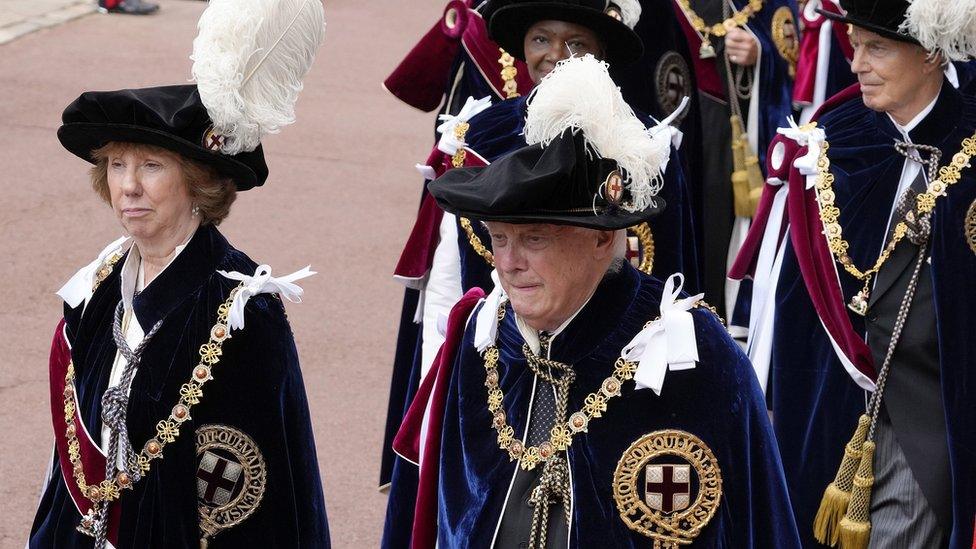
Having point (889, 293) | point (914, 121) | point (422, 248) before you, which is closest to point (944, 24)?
point (914, 121)

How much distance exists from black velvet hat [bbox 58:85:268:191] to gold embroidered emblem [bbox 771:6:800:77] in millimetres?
3954

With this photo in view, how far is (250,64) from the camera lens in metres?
4.12

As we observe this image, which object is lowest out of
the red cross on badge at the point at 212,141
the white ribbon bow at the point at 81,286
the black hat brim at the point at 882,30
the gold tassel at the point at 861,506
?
the gold tassel at the point at 861,506

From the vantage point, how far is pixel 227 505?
405cm

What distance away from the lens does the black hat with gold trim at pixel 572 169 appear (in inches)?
136

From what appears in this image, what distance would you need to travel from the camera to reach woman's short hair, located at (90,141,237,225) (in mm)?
4090

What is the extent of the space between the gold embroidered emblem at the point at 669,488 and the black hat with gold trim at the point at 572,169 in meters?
0.49

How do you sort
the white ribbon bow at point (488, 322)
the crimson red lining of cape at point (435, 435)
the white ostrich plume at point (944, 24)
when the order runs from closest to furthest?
the white ribbon bow at point (488, 322)
the crimson red lining of cape at point (435, 435)
the white ostrich plume at point (944, 24)

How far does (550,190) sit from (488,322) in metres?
0.49

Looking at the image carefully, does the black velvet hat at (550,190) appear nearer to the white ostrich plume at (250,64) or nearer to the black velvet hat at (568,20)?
the white ostrich plume at (250,64)

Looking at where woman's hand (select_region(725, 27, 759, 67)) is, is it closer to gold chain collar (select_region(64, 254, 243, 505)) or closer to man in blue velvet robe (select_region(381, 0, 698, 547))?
man in blue velvet robe (select_region(381, 0, 698, 547))

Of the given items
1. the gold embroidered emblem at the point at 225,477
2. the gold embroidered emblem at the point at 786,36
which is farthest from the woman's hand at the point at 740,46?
the gold embroidered emblem at the point at 225,477

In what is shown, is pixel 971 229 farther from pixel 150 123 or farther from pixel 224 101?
pixel 150 123

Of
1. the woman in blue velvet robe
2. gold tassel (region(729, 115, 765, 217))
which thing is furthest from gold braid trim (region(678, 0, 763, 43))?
the woman in blue velvet robe
